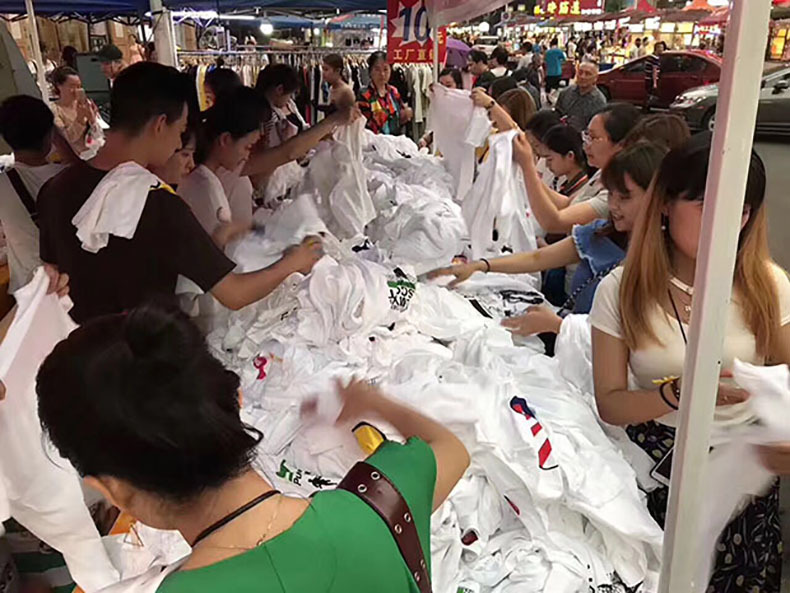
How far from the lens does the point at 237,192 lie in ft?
8.84

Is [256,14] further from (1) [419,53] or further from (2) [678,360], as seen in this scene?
(2) [678,360]

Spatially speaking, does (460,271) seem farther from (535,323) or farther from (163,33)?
(163,33)

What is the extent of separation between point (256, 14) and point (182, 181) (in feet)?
23.6

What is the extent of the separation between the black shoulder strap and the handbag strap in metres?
2.21

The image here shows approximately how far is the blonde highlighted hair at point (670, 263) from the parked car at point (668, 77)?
1245 cm

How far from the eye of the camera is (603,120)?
274cm

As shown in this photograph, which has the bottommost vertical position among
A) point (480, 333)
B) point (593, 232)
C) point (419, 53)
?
point (480, 333)

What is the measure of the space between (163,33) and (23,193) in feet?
7.77

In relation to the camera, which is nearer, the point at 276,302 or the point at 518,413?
the point at 518,413

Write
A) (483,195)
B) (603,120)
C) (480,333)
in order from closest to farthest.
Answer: (480,333) < (603,120) < (483,195)

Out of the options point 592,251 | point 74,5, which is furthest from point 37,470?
point 74,5

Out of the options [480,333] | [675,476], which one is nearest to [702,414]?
[675,476]

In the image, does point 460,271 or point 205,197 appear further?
point 460,271

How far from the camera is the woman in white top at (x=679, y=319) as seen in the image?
1415 millimetres
